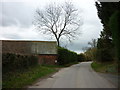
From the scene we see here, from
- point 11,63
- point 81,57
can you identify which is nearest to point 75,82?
point 11,63

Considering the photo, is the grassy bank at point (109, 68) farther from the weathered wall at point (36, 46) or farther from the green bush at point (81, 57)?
the green bush at point (81, 57)

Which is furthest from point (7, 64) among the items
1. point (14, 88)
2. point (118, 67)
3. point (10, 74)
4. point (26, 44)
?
point (26, 44)

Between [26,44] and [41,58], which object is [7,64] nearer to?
[41,58]

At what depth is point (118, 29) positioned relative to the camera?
9.52 metres

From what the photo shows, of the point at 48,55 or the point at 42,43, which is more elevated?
the point at 42,43

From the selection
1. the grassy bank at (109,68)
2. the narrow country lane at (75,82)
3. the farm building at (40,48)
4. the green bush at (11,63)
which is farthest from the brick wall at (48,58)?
the narrow country lane at (75,82)

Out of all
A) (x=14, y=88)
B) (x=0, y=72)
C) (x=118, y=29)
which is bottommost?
(x=14, y=88)

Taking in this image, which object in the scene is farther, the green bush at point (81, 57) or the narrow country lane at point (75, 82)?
the green bush at point (81, 57)

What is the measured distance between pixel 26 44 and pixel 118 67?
931 inches

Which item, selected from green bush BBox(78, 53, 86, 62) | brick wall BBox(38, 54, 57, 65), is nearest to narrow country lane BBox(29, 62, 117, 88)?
brick wall BBox(38, 54, 57, 65)

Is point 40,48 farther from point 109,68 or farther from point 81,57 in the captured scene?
point 81,57

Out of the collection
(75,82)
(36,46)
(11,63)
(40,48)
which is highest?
(36,46)

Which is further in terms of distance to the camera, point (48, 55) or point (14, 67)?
point (48, 55)

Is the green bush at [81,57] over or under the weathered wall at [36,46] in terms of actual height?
under
